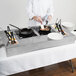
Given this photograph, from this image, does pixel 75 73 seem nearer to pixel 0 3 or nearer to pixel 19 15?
pixel 19 15

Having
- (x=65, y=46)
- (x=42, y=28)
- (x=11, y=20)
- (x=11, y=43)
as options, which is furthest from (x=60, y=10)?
(x=11, y=43)

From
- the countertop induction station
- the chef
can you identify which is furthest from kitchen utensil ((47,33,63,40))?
the chef

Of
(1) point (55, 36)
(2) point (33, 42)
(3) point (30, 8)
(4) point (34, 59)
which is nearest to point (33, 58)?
(4) point (34, 59)

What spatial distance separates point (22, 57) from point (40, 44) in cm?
22

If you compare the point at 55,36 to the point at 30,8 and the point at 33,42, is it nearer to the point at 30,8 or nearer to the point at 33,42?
the point at 33,42

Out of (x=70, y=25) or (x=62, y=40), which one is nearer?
(x=62, y=40)

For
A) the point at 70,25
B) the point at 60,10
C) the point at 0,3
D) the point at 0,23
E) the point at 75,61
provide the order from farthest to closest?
the point at 60,10 < the point at 0,23 < the point at 0,3 < the point at 75,61 < the point at 70,25

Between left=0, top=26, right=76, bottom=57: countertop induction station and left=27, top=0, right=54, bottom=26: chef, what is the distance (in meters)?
0.48

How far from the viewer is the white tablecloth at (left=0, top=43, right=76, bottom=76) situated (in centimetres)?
117

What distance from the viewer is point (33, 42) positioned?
1.21 m

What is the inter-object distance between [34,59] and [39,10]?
943mm

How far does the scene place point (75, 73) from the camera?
1.82 meters

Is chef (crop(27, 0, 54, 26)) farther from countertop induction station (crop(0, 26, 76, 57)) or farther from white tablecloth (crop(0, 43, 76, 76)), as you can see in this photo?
white tablecloth (crop(0, 43, 76, 76))

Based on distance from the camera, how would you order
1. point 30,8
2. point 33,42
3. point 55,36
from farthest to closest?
point 30,8
point 55,36
point 33,42
